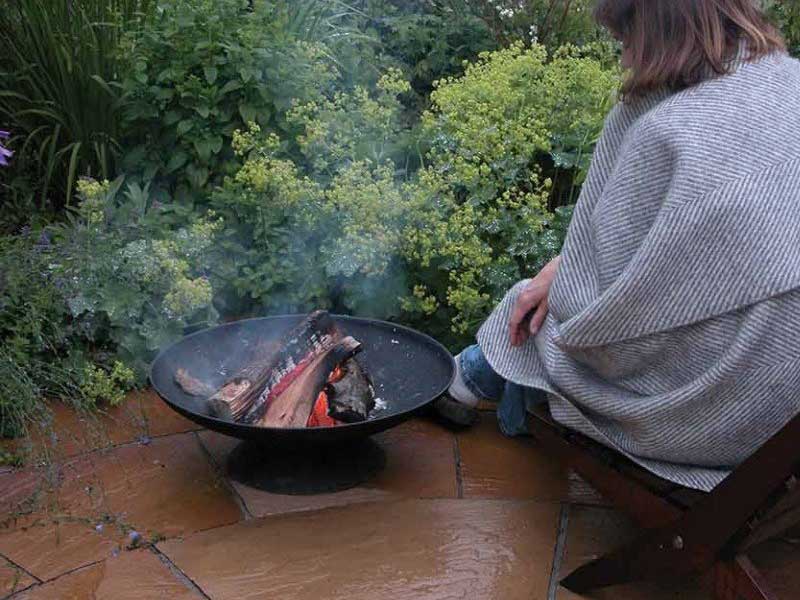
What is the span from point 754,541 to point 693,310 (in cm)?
54

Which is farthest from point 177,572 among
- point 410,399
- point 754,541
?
point 754,541

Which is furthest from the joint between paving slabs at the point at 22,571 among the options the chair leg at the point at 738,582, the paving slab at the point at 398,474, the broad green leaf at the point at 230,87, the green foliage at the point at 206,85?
the broad green leaf at the point at 230,87

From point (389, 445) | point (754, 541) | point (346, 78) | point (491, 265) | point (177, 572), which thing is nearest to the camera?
point (754, 541)

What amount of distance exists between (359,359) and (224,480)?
1.94 ft

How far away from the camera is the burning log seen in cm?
291

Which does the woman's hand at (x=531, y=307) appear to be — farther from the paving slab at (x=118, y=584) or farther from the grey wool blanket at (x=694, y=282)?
the paving slab at (x=118, y=584)

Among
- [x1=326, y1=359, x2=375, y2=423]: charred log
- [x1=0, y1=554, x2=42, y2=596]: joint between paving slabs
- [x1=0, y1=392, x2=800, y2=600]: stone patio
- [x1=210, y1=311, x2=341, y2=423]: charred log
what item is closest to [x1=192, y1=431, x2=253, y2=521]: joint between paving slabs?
[x1=0, y1=392, x2=800, y2=600]: stone patio

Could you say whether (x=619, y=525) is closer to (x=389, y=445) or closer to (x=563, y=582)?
(x=563, y=582)

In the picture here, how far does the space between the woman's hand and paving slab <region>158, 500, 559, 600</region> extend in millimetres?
521

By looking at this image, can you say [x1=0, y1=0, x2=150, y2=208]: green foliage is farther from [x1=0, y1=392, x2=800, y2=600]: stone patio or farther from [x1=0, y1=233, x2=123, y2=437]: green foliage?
[x1=0, y1=392, x2=800, y2=600]: stone patio

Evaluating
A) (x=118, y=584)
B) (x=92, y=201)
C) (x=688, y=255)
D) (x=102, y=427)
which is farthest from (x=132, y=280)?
(x=688, y=255)

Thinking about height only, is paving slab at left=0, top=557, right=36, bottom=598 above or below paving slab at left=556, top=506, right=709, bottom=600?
below

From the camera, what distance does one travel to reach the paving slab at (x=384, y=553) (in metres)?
2.60

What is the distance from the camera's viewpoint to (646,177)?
2400 millimetres
